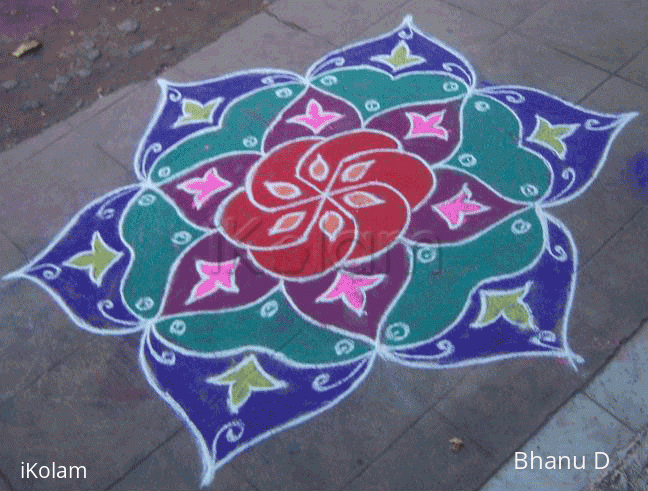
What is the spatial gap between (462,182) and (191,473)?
285 cm

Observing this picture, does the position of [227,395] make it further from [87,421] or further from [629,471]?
[629,471]

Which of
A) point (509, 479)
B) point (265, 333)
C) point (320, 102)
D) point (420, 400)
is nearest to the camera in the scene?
point (509, 479)

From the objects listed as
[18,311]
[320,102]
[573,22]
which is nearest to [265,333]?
[18,311]

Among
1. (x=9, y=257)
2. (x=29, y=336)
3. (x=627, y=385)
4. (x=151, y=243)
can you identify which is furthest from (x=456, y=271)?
(x=9, y=257)

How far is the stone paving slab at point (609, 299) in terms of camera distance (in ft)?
17.2

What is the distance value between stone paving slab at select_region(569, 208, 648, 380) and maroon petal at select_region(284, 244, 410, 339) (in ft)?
3.85

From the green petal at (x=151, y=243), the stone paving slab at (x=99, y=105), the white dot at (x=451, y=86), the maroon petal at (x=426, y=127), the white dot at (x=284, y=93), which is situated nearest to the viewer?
the green petal at (x=151, y=243)

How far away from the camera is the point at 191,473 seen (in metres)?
4.98

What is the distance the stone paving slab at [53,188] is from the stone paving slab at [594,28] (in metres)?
3.76

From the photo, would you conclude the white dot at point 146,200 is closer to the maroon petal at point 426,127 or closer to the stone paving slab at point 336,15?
the maroon petal at point 426,127

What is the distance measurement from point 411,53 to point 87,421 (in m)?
4.11

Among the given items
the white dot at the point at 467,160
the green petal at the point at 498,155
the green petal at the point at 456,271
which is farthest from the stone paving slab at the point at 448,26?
the green petal at the point at 456,271

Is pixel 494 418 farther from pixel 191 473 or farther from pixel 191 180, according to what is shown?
pixel 191 180

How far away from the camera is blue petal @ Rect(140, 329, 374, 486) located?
5.09m
